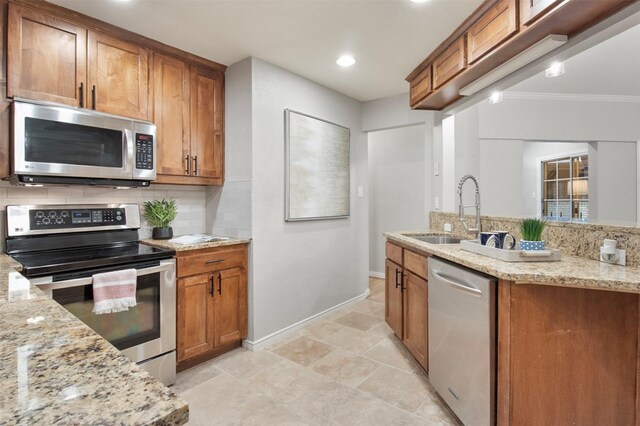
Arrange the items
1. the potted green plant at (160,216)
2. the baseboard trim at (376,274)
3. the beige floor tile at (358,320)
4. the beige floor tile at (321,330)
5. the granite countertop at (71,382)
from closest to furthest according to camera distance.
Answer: the granite countertop at (71,382)
the potted green plant at (160,216)
the beige floor tile at (321,330)
the beige floor tile at (358,320)
the baseboard trim at (376,274)

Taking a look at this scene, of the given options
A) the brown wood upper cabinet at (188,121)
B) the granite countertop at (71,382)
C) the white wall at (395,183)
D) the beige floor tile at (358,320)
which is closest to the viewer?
the granite countertop at (71,382)

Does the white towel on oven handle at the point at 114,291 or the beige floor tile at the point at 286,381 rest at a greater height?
the white towel on oven handle at the point at 114,291

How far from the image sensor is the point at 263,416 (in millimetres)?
1902

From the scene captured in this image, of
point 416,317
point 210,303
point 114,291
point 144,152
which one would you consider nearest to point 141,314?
point 114,291

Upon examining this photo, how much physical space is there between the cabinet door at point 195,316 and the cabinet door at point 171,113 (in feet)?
2.91

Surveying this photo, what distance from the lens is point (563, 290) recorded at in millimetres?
1444

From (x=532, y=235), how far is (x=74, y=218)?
9.26 feet

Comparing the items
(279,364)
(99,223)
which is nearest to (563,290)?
(279,364)

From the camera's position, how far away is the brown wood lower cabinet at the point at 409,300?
2.27 m

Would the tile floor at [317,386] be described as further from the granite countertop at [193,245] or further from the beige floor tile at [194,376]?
the granite countertop at [193,245]

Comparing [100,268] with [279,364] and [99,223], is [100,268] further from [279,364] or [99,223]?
[279,364]

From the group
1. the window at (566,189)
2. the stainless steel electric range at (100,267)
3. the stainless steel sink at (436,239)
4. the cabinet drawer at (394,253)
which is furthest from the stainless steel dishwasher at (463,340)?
the stainless steel electric range at (100,267)

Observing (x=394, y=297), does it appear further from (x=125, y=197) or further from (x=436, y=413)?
(x=125, y=197)

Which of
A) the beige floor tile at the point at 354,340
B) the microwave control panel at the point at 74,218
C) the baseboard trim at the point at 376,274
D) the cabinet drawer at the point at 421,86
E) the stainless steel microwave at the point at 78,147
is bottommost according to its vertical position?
the beige floor tile at the point at 354,340
